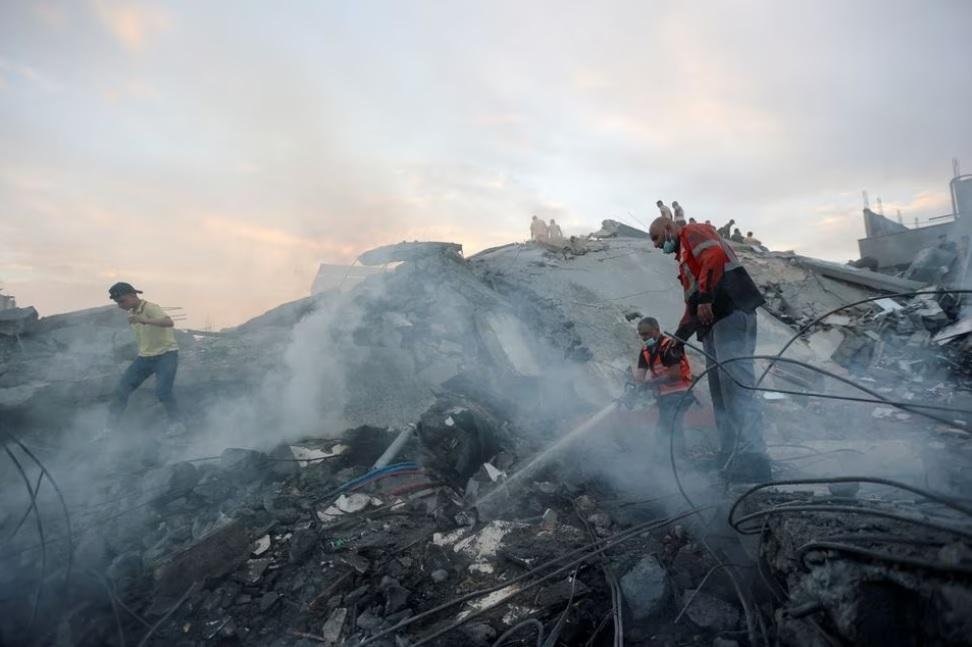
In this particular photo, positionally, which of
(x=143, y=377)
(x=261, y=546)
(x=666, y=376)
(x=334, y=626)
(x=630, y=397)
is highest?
(x=143, y=377)

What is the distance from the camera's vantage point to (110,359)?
7293 mm

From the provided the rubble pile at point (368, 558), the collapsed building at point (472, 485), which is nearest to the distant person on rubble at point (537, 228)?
the collapsed building at point (472, 485)

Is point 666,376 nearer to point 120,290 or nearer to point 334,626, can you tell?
point 334,626

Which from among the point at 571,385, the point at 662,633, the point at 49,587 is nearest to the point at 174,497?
the point at 49,587

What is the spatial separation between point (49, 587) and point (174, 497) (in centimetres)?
115

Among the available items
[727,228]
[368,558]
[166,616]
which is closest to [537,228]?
→ [727,228]

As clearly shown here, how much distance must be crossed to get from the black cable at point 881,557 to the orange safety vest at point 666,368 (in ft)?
9.02

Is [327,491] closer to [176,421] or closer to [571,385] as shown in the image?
[176,421]

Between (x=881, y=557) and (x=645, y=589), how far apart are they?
133cm

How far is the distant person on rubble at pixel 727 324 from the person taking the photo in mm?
3469

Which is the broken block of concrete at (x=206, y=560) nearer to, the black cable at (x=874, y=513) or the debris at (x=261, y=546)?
the debris at (x=261, y=546)

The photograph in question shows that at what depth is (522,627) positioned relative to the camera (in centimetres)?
260

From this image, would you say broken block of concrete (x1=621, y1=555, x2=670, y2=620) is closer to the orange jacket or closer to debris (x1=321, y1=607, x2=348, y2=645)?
debris (x1=321, y1=607, x2=348, y2=645)

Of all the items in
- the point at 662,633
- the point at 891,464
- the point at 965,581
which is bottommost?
the point at 662,633
